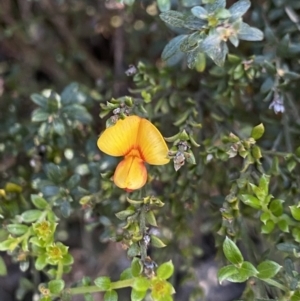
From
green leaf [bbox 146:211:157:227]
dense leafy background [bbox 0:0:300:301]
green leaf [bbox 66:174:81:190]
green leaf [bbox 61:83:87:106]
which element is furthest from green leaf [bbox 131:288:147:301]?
green leaf [bbox 61:83:87:106]

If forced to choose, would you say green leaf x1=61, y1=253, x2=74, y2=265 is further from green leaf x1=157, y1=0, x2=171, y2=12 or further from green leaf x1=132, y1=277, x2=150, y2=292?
green leaf x1=157, y1=0, x2=171, y2=12

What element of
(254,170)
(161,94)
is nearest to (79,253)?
(161,94)

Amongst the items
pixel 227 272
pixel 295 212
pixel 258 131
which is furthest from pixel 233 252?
pixel 258 131

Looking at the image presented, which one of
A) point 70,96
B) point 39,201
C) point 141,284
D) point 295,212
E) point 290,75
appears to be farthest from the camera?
point 70,96

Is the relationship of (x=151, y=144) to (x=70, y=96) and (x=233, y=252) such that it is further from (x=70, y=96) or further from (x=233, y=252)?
(x=70, y=96)

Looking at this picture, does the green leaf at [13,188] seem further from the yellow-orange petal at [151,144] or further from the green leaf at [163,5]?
the green leaf at [163,5]

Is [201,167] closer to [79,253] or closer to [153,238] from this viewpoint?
[153,238]

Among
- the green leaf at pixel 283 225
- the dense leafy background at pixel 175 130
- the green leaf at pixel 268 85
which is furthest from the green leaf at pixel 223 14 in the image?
the green leaf at pixel 283 225
